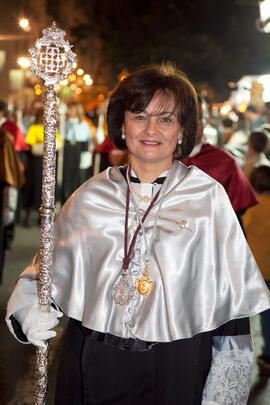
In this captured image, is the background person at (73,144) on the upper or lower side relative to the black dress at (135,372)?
lower

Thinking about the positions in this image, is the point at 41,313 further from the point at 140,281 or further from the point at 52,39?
the point at 52,39

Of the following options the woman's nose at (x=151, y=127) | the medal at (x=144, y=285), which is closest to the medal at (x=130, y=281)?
the medal at (x=144, y=285)

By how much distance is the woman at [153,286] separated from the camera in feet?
8.82

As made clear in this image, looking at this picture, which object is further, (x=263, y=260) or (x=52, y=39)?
(x=263, y=260)

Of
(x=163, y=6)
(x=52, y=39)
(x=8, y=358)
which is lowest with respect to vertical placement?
(x=8, y=358)

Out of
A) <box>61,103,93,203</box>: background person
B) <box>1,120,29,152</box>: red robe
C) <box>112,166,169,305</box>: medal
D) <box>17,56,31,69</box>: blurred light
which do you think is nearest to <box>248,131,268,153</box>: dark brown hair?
<box>17,56,31,69</box>: blurred light

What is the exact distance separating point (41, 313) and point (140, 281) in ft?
1.33

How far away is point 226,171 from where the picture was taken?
5.04m

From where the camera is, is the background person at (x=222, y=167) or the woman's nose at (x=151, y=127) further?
the background person at (x=222, y=167)

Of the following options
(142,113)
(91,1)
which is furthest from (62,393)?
(91,1)

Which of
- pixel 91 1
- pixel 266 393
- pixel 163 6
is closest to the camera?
pixel 266 393

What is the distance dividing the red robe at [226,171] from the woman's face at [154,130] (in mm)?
2045

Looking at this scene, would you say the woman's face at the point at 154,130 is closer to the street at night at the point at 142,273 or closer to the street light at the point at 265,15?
the street at night at the point at 142,273

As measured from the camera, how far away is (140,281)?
2686 mm
